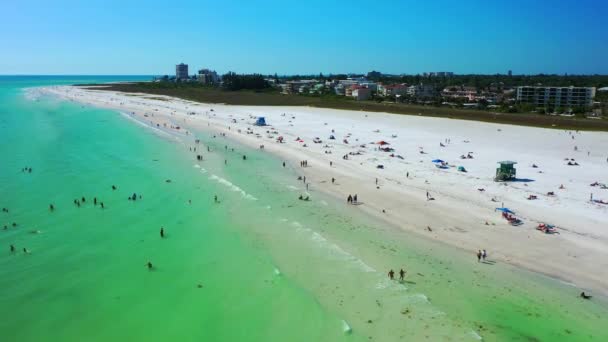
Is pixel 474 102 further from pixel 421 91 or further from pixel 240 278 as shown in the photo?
pixel 240 278

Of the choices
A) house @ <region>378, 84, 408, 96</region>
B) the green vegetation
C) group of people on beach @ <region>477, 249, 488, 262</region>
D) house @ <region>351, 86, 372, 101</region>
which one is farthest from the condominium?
group of people on beach @ <region>477, 249, 488, 262</region>

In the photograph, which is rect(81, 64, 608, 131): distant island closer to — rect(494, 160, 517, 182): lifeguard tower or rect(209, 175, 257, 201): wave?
rect(494, 160, 517, 182): lifeguard tower

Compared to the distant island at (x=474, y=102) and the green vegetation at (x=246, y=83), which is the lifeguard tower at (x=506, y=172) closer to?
the distant island at (x=474, y=102)

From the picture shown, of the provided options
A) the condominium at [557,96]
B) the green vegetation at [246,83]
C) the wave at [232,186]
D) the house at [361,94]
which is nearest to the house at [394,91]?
the house at [361,94]

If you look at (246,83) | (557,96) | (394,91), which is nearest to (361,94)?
(394,91)

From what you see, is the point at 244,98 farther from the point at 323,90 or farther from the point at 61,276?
the point at 61,276
